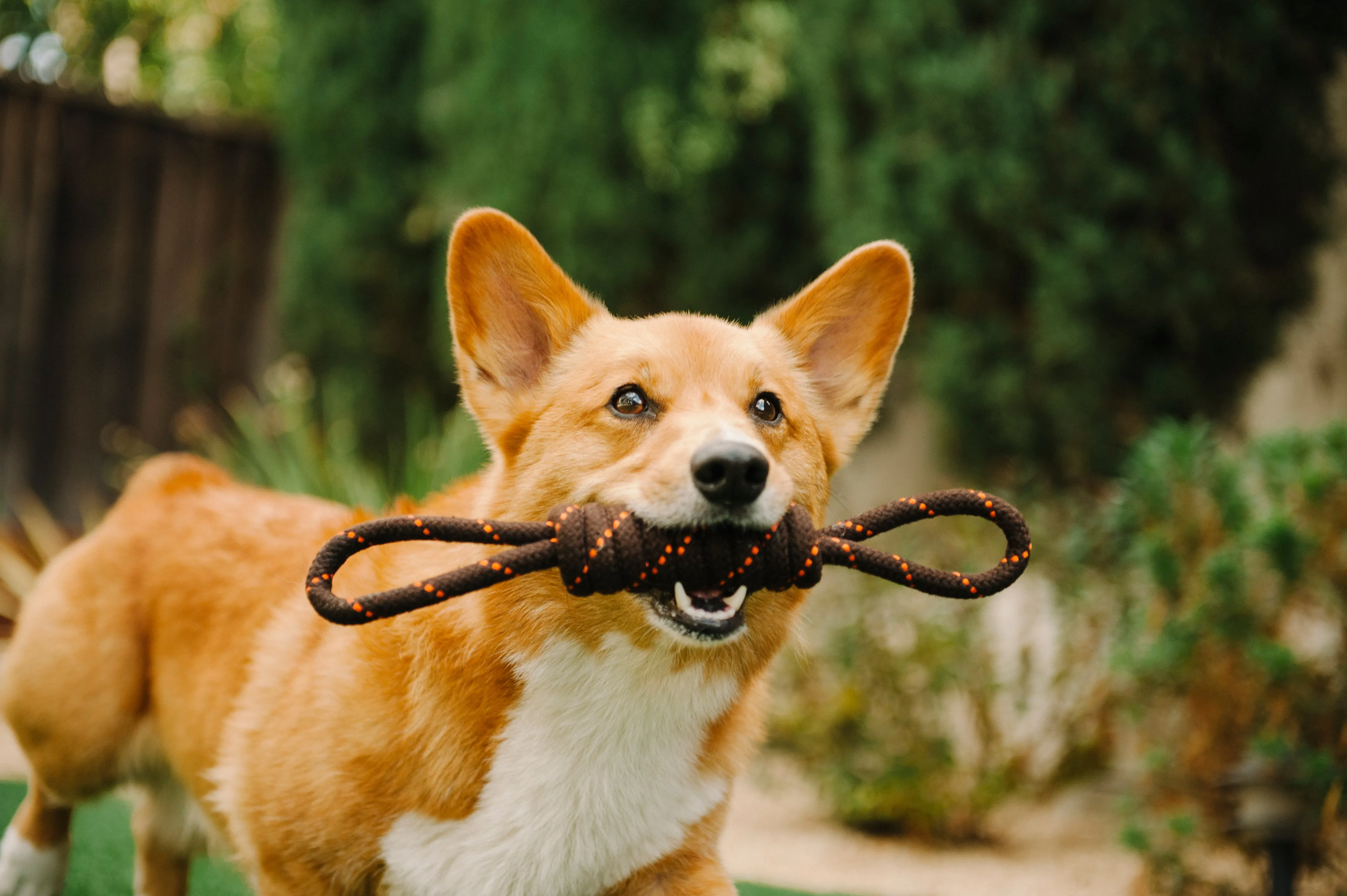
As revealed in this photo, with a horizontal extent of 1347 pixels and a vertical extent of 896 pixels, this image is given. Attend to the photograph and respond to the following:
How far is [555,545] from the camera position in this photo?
7.26 feet

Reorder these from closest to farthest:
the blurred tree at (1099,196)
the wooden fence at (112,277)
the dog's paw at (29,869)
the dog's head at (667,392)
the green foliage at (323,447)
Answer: the dog's head at (667,392), the dog's paw at (29,869), the blurred tree at (1099,196), the green foliage at (323,447), the wooden fence at (112,277)

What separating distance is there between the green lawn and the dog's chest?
54.7 inches

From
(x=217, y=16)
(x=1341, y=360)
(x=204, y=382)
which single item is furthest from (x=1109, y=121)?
(x=217, y=16)

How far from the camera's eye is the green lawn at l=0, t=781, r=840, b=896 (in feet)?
11.6

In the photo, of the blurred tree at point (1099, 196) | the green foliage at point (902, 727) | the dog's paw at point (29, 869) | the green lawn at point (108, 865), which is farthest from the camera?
the blurred tree at point (1099, 196)

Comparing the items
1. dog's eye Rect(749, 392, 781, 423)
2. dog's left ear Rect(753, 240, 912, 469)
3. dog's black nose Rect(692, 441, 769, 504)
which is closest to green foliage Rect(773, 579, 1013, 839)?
dog's left ear Rect(753, 240, 912, 469)

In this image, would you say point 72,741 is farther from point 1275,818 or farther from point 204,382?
point 204,382

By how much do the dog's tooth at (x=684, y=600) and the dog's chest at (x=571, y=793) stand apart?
7.9 inches

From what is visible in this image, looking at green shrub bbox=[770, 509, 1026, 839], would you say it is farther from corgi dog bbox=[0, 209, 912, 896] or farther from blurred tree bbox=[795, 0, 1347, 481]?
corgi dog bbox=[0, 209, 912, 896]

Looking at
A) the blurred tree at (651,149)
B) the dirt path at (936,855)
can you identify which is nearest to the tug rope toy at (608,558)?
the dirt path at (936,855)

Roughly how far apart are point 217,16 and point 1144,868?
1445 cm

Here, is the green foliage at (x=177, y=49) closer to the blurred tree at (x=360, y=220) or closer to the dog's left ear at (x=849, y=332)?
the blurred tree at (x=360, y=220)

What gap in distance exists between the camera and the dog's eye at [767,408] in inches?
105

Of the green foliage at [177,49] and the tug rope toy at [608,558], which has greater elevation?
the green foliage at [177,49]
